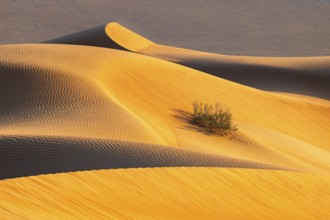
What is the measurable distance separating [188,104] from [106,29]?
21.2m

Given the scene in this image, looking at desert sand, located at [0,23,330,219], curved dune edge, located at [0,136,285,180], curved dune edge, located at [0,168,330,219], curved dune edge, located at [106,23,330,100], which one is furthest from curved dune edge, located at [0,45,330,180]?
curved dune edge, located at [106,23,330,100]

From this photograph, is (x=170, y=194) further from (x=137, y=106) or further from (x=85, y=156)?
(x=137, y=106)

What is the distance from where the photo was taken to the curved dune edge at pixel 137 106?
14.4 metres

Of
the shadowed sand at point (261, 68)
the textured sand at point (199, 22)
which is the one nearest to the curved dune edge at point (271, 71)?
the shadowed sand at point (261, 68)

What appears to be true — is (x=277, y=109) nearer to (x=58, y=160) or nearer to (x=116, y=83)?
(x=116, y=83)

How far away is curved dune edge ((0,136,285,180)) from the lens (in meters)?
10.8

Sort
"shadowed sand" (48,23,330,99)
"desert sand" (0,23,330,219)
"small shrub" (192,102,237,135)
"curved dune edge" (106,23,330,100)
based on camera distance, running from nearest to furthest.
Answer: "desert sand" (0,23,330,219) < "small shrub" (192,102,237,135) < "curved dune edge" (106,23,330,100) < "shadowed sand" (48,23,330,99)

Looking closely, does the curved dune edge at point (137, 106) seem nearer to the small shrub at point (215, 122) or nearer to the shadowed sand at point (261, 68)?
the small shrub at point (215, 122)

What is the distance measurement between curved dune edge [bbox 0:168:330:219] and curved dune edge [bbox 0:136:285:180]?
2.08ft

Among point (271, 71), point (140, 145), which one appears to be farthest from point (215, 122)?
point (271, 71)

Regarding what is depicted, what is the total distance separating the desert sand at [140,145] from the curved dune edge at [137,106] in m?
0.04

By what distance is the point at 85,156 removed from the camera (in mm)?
11125

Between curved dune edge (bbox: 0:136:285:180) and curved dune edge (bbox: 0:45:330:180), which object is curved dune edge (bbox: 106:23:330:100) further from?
curved dune edge (bbox: 0:136:285:180)

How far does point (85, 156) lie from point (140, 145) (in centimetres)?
88
